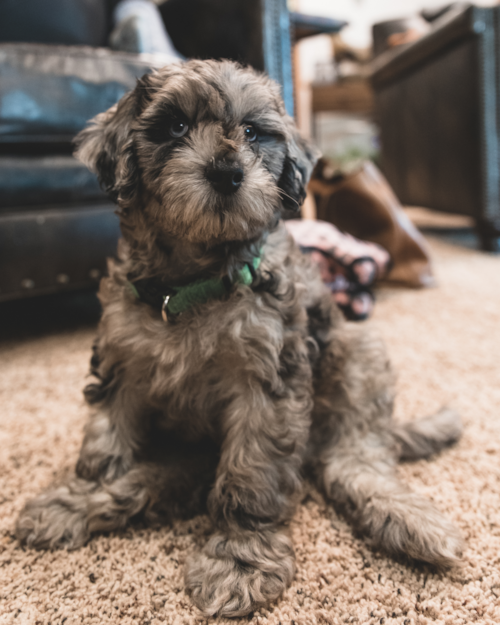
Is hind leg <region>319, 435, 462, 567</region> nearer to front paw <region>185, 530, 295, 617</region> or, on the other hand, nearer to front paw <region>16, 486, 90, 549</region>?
front paw <region>185, 530, 295, 617</region>

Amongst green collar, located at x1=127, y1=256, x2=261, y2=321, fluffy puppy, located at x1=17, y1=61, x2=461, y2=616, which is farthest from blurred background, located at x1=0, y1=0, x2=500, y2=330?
green collar, located at x1=127, y1=256, x2=261, y2=321

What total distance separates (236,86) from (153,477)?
81 centimetres

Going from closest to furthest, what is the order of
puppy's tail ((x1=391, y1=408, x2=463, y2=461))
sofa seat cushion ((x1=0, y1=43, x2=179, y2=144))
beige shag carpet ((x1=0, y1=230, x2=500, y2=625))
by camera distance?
beige shag carpet ((x1=0, y1=230, x2=500, y2=625)) < puppy's tail ((x1=391, y1=408, x2=463, y2=461)) < sofa seat cushion ((x1=0, y1=43, x2=179, y2=144))

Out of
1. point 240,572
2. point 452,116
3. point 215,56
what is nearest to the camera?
point 240,572

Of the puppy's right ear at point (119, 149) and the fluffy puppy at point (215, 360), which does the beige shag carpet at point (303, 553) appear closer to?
the fluffy puppy at point (215, 360)

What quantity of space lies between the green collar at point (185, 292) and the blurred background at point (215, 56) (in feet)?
3.68

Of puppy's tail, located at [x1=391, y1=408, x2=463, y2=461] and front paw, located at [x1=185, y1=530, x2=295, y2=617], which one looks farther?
puppy's tail, located at [x1=391, y1=408, x2=463, y2=461]

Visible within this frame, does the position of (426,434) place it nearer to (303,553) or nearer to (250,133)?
(303,553)

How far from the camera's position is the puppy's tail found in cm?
125

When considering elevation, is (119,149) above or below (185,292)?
above

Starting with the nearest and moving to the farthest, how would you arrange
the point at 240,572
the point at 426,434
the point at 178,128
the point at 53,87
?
the point at 240,572 < the point at 178,128 < the point at 426,434 < the point at 53,87

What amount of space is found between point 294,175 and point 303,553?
0.78 metres

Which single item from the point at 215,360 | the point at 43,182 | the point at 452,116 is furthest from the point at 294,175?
the point at 452,116

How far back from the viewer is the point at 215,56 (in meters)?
2.46
